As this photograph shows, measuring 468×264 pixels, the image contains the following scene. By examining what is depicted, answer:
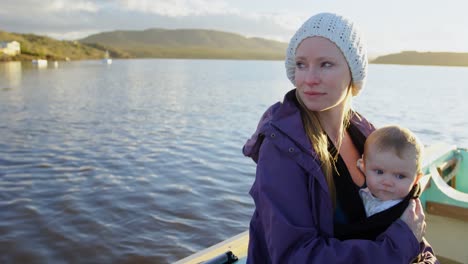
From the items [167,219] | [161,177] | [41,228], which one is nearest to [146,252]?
[167,219]

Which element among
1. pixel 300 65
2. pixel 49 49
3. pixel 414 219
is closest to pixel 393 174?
pixel 414 219

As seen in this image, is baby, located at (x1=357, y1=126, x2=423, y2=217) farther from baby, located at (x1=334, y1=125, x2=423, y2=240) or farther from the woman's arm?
the woman's arm

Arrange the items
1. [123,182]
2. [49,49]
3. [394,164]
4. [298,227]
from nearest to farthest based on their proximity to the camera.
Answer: [298,227], [394,164], [123,182], [49,49]

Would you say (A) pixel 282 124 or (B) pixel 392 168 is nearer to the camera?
(A) pixel 282 124

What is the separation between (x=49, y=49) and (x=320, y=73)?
408 feet

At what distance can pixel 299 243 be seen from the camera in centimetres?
191

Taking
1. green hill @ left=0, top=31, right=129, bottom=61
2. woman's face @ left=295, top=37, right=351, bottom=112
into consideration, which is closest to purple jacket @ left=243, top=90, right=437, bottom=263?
woman's face @ left=295, top=37, right=351, bottom=112

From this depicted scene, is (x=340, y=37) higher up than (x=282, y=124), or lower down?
higher up

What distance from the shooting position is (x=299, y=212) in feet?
6.31

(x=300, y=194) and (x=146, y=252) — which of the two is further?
(x=146, y=252)

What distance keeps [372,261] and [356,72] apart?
89 cm

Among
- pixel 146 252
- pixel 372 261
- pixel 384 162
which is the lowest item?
pixel 146 252

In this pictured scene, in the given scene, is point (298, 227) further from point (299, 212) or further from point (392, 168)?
point (392, 168)

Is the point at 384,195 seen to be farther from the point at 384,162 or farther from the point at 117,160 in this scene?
the point at 117,160
